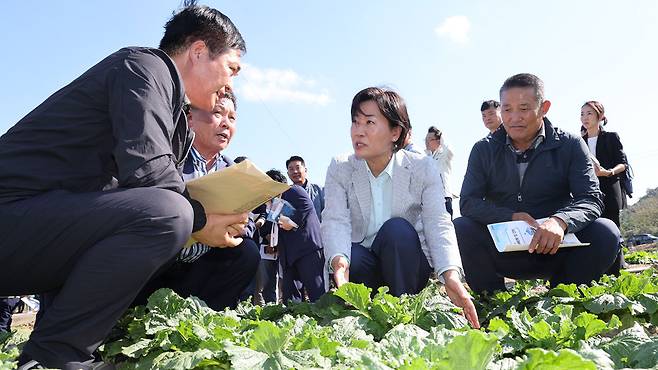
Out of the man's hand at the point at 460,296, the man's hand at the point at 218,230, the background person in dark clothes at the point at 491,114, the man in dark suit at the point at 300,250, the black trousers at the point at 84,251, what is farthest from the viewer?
the background person in dark clothes at the point at 491,114

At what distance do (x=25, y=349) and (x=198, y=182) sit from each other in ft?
3.08

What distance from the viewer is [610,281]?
10.4 ft

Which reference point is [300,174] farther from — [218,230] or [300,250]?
[218,230]

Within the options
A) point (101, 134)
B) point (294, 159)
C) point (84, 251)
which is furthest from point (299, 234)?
point (84, 251)

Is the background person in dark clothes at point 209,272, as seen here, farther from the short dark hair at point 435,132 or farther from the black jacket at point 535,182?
the short dark hair at point 435,132

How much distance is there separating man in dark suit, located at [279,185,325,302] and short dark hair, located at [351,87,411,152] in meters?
2.72

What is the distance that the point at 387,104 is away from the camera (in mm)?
3326

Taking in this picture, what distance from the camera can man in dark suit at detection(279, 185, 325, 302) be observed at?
597 cm

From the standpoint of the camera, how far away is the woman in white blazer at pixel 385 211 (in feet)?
10.1

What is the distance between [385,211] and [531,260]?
1.03 m

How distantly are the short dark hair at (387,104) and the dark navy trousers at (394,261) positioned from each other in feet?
2.07

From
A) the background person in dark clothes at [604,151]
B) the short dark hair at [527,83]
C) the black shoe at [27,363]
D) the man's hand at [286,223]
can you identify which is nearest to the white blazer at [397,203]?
the short dark hair at [527,83]

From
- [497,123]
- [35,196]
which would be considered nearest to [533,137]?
[497,123]

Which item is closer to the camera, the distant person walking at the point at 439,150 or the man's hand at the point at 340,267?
the man's hand at the point at 340,267
